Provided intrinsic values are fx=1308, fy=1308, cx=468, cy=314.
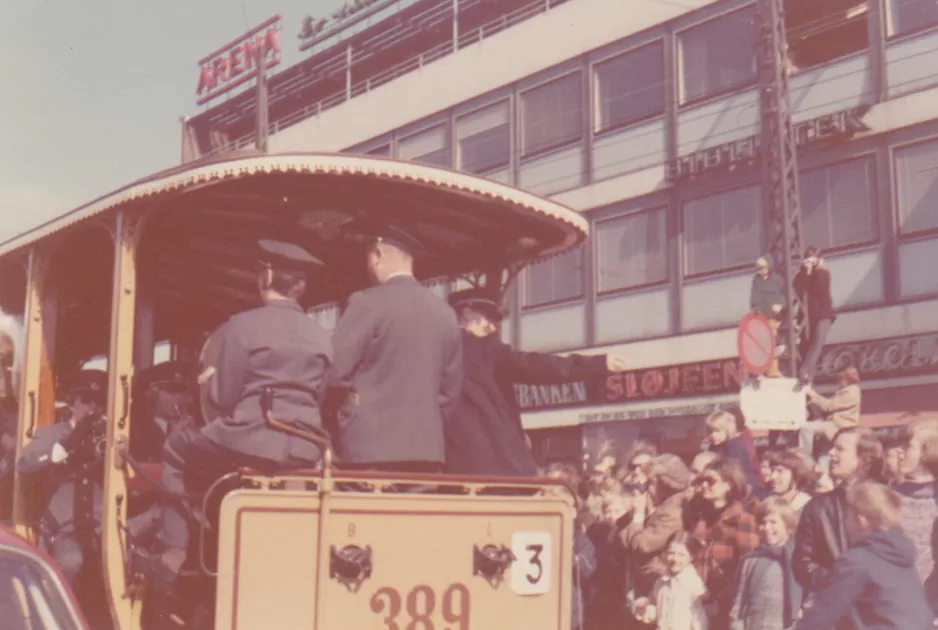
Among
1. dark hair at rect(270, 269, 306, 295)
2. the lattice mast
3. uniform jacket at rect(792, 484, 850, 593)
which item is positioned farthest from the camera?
the lattice mast

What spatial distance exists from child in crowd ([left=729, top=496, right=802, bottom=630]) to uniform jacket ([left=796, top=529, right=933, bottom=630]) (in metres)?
1.48

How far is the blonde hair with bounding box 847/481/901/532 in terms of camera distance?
604 centimetres

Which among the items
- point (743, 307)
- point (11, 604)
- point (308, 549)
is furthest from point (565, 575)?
point (743, 307)

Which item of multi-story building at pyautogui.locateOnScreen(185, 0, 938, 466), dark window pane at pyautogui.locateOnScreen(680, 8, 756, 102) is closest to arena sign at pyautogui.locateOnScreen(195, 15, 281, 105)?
multi-story building at pyautogui.locateOnScreen(185, 0, 938, 466)

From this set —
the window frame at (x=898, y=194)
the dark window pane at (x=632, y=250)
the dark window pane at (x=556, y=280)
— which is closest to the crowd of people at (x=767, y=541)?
the window frame at (x=898, y=194)

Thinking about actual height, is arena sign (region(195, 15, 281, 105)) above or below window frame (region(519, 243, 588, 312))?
above

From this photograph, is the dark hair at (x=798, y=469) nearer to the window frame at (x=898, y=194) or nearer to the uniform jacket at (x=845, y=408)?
the uniform jacket at (x=845, y=408)

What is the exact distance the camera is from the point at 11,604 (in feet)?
12.1

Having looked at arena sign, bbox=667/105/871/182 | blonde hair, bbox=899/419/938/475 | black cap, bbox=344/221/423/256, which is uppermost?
arena sign, bbox=667/105/871/182

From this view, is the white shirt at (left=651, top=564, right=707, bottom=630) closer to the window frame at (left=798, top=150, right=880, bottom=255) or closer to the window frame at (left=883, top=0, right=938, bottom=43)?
the window frame at (left=798, top=150, right=880, bottom=255)

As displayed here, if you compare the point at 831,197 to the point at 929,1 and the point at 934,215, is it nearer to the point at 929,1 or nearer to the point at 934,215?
the point at 934,215

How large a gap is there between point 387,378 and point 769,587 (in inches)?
130

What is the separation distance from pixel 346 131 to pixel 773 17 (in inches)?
591

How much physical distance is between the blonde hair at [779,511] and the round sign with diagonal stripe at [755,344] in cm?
458
